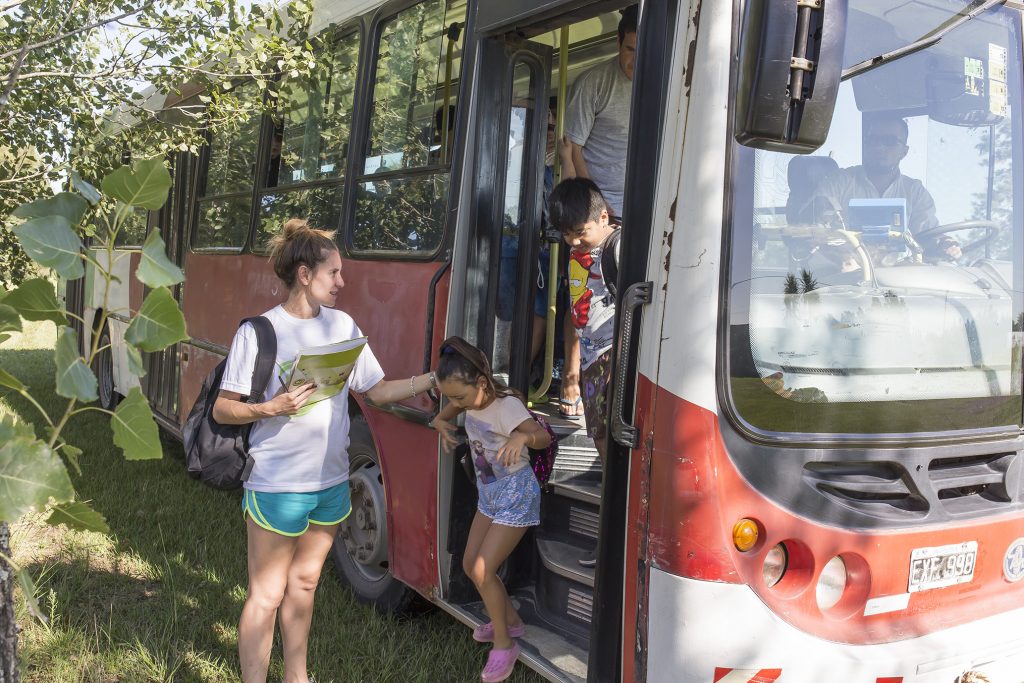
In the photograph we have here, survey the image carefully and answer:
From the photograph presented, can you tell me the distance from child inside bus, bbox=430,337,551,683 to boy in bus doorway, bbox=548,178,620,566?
0.86 ft

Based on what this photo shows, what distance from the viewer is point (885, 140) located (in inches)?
110

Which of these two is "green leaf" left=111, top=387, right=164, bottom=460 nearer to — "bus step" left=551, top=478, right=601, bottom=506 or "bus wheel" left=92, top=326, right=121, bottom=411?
"bus step" left=551, top=478, right=601, bottom=506

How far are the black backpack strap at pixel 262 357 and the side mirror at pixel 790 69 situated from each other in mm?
1697

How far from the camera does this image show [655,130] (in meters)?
2.69

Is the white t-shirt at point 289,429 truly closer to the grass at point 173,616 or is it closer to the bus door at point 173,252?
the grass at point 173,616

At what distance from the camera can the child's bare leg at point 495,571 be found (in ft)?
11.2

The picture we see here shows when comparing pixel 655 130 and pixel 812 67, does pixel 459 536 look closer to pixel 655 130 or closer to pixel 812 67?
pixel 655 130

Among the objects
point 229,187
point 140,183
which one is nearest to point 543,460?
point 140,183

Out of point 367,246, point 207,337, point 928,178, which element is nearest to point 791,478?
→ point 928,178

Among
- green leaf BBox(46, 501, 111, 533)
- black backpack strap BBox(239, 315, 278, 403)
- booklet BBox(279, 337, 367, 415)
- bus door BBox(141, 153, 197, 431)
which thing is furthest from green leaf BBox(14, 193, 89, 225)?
bus door BBox(141, 153, 197, 431)

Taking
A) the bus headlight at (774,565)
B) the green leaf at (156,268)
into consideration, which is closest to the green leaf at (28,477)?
the green leaf at (156,268)

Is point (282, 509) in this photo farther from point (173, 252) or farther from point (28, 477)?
point (173, 252)

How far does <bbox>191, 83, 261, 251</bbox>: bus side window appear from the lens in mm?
5574

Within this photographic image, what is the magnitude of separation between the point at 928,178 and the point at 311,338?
6.73ft
